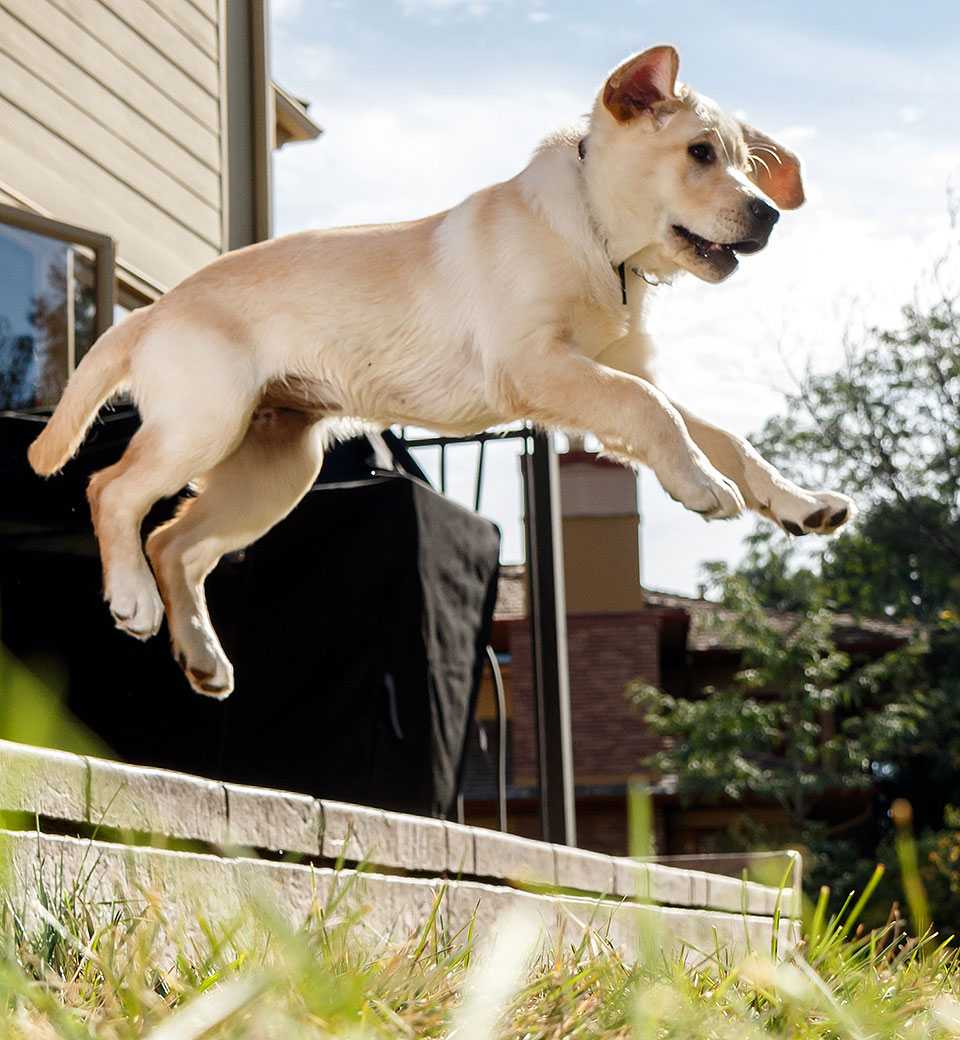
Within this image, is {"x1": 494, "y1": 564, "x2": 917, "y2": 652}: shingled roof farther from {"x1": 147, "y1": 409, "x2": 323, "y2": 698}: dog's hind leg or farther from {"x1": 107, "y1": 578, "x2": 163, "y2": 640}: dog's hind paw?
{"x1": 107, "y1": 578, "x2": 163, "y2": 640}: dog's hind paw

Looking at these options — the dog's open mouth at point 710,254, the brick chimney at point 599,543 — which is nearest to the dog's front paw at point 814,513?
the dog's open mouth at point 710,254

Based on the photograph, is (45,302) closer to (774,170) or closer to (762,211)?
(774,170)

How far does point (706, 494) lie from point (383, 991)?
122 centimetres

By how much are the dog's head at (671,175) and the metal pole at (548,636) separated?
78.6 inches

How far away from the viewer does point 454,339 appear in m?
2.77

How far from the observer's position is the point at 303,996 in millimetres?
1196

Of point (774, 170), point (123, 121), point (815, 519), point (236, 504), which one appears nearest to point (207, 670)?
point (236, 504)

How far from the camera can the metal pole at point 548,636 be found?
184 inches

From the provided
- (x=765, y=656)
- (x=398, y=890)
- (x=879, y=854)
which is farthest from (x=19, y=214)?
(x=879, y=854)

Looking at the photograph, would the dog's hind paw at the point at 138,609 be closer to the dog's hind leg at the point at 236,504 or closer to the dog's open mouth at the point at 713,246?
the dog's hind leg at the point at 236,504

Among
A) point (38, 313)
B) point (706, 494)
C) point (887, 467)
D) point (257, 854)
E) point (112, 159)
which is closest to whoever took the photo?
point (257, 854)

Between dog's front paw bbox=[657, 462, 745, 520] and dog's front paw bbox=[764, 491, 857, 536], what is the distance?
0.47 feet

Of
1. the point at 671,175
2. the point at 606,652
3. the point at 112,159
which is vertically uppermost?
the point at 112,159

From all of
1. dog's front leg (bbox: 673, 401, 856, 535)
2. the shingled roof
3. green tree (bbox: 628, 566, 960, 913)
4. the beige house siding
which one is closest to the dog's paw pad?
dog's front leg (bbox: 673, 401, 856, 535)
